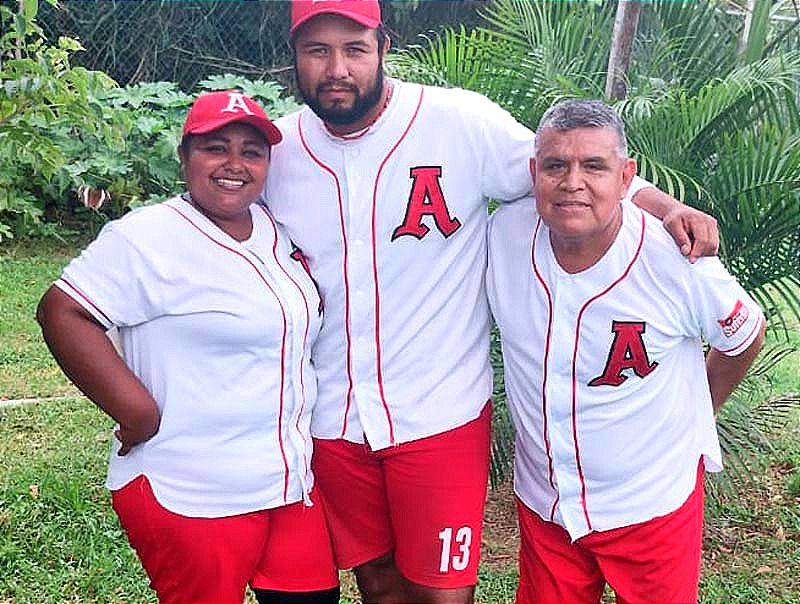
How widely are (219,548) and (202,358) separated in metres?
0.51

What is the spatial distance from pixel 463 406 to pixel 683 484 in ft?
2.11

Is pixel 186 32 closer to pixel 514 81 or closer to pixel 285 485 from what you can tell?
pixel 514 81

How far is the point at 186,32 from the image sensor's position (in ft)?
33.8

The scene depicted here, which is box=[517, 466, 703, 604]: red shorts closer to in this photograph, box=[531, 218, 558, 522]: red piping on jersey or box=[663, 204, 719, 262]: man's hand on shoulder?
box=[531, 218, 558, 522]: red piping on jersey

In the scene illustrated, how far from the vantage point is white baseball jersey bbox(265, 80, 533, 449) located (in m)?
2.82

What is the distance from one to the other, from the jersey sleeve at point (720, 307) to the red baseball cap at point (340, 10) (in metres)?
1.10

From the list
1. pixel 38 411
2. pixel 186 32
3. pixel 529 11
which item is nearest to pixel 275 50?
pixel 186 32

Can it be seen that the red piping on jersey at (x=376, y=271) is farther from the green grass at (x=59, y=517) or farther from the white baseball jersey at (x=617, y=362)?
the green grass at (x=59, y=517)

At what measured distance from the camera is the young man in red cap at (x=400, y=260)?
2.80 m

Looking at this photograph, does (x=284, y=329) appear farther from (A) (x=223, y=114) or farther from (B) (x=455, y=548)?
(B) (x=455, y=548)

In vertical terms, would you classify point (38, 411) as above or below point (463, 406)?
below

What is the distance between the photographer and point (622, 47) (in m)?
4.25

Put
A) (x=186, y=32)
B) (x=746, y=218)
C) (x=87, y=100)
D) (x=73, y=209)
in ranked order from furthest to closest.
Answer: (x=186, y=32)
(x=73, y=209)
(x=746, y=218)
(x=87, y=100)

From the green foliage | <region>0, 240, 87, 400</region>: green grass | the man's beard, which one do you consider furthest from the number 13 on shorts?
<region>0, 240, 87, 400</region>: green grass
